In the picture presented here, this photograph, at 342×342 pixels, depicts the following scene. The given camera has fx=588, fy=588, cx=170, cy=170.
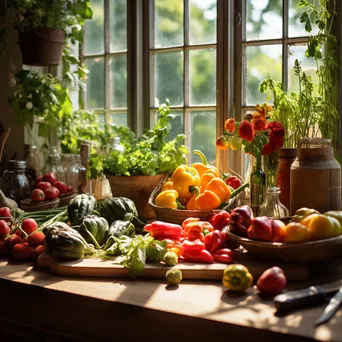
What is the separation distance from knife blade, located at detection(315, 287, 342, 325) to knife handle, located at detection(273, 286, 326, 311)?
0.11ft

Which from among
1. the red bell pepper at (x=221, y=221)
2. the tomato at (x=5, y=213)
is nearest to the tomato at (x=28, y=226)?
the tomato at (x=5, y=213)

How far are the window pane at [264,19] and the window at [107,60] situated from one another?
0.65 meters

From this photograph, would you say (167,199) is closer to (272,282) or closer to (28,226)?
(28,226)

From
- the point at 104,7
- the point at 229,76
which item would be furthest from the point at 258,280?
the point at 104,7

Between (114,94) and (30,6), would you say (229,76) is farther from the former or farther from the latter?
(30,6)

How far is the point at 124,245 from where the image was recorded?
1.71 meters

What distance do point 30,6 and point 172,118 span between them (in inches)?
34.1

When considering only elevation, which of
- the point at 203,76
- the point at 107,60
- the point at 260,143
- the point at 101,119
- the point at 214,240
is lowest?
the point at 214,240

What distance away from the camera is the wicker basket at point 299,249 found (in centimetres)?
150

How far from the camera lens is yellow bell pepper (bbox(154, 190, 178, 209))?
2031mm

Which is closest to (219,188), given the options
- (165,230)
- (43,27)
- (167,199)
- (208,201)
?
(208,201)

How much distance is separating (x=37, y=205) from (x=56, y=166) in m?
0.41

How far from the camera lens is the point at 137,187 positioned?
7.38 ft

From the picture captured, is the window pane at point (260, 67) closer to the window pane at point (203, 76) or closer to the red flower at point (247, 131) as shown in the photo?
the window pane at point (203, 76)
